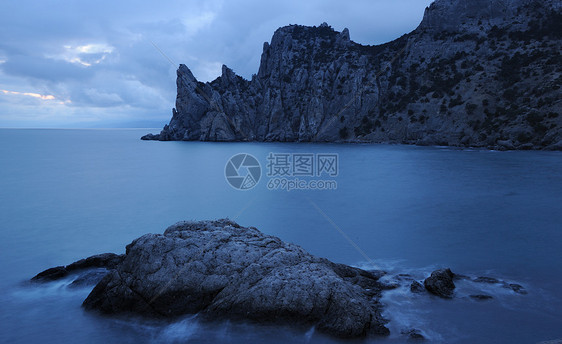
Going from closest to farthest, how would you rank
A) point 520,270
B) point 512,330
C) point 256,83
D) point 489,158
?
point 512,330
point 520,270
point 489,158
point 256,83

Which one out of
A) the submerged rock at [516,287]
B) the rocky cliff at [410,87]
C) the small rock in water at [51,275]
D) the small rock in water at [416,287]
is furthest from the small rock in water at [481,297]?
the rocky cliff at [410,87]

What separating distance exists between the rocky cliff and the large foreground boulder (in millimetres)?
61205

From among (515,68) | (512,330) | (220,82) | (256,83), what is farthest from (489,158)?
(220,82)

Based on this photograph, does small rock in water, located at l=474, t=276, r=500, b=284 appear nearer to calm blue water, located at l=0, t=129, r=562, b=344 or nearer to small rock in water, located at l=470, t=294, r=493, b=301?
calm blue water, located at l=0, t=129, r=562, b=344

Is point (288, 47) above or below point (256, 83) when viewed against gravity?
above

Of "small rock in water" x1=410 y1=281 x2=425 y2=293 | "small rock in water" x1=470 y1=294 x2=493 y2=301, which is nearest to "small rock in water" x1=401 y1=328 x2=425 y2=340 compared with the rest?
"small rock in water" x1=410 y1=281 x2=425 y2=293

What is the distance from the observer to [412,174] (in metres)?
37.0

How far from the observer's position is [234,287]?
28.7ft

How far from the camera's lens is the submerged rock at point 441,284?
953cm

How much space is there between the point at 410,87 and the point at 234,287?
310 feet

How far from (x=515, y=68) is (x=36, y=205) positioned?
88198 millimetres

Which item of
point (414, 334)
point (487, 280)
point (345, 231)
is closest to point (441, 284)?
point (487, 280)

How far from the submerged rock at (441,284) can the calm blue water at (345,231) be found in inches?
16.2

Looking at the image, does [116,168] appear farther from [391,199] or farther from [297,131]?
[297,131]
